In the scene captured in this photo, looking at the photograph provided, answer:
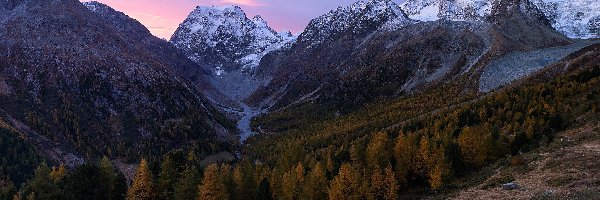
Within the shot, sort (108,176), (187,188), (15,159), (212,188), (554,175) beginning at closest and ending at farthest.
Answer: (554,175) → (212,188) → (187,188) → (108,176) → (15,159)

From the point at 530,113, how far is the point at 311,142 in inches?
3289

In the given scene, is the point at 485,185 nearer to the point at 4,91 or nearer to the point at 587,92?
the point at 587,92

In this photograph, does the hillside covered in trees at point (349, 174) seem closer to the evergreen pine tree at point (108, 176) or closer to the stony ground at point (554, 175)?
the evergreen pine tree at point (108, 176)

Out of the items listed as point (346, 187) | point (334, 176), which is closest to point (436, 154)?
point (346, 187)

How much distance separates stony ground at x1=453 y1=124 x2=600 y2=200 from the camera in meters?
40.9

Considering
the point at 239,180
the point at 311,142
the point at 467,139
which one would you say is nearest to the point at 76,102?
the point at 311,142

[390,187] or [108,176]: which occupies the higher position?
[108,176]

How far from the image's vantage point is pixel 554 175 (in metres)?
48.0

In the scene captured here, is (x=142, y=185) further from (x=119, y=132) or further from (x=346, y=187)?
(x=119, y=132)

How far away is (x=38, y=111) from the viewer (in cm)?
16938

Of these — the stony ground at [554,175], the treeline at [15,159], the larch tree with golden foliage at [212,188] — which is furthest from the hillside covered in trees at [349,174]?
the treeline at [15,159]

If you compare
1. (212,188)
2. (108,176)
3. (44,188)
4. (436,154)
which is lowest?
(44,188)

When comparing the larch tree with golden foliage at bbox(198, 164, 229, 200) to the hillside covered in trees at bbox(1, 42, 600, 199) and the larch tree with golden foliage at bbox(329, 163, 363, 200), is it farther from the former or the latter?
the larch tree with golden foliage at bbox(329, 163, 363, 200)

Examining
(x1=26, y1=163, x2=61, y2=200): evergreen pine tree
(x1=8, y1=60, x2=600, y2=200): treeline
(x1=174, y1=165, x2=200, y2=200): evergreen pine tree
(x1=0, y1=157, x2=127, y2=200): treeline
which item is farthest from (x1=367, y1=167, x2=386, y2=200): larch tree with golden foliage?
(x1=26, y1=163, x2=61, y2=200): evergreen pine tree
